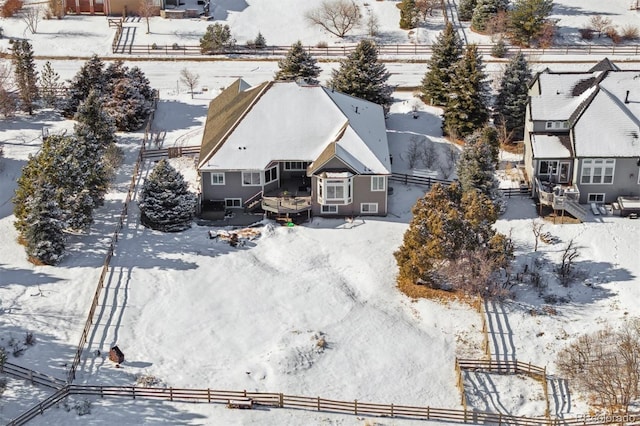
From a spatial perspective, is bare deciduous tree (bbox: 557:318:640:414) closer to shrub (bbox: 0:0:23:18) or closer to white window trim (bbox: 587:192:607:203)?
white window trim (bbox: 587:192:607:203)

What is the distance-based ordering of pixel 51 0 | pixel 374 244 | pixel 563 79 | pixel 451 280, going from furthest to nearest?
pixel 51 0 → pixel 563 79 → pixel 374 244 → pixel 451 280

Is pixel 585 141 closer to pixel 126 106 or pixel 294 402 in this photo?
pixel 294 402

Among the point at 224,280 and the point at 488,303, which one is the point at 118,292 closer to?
the point at 224,280

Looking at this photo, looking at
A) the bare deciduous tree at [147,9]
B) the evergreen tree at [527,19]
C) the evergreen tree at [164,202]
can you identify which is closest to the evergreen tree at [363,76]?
the evergreen tree at [164,202]

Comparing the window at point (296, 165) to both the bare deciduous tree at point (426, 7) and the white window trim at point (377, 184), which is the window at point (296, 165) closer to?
the white window trim at point (377, 184)

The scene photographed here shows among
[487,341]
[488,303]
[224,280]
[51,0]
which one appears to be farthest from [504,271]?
[51,0]

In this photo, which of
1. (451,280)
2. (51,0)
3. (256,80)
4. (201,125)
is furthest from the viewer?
(51,0)

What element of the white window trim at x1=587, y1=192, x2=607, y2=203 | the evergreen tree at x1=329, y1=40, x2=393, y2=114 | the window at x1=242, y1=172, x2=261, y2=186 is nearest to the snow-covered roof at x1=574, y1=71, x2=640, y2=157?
the white window trim at x1=587, y1=192, x2=607, y2=203

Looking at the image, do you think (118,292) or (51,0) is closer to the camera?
(118,292)
